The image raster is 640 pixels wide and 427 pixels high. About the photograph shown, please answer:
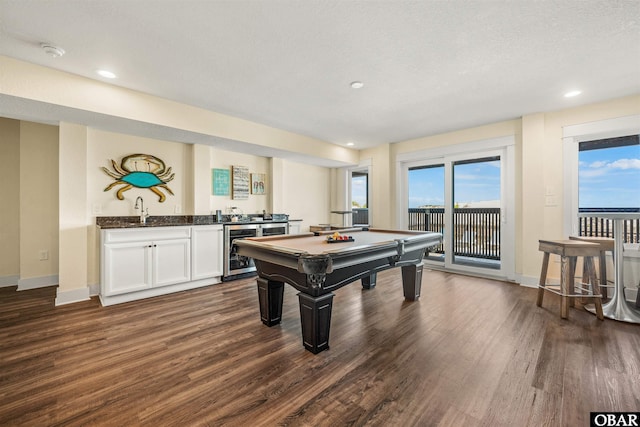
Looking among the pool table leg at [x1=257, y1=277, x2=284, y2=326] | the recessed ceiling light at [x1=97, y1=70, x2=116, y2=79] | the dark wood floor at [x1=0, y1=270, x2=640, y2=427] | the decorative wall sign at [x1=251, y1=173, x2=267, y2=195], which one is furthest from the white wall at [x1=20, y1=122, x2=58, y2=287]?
the pool table leg at [x1=257, y1=277, x2=284, y2=326]

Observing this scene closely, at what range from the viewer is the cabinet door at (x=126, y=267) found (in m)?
3.10

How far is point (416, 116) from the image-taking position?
3.95 metres

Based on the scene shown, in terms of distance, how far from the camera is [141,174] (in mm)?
3838

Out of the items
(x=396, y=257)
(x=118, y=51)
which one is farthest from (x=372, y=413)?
(x=118, y=51)

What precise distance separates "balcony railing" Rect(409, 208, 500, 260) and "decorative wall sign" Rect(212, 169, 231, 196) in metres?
3.98

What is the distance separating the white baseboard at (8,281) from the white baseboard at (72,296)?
1456 mm

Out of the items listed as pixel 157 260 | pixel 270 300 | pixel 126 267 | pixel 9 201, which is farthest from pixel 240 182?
pixel 9 201

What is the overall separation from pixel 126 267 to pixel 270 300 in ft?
6.69

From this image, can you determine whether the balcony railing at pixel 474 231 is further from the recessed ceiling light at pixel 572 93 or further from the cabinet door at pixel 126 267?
the cabinet door at pixel 126 267

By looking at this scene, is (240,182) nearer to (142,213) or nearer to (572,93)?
(142,213)

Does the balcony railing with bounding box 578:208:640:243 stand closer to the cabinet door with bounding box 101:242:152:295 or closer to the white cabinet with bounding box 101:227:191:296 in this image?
the white cabinet with bounding box 101:227:191:296

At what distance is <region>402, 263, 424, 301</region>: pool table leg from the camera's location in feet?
10.5

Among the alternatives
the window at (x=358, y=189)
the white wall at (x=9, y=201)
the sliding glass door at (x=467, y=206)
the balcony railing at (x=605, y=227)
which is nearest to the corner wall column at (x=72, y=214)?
the white wall at (x=9, y=201)

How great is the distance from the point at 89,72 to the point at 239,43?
1.73 metres
